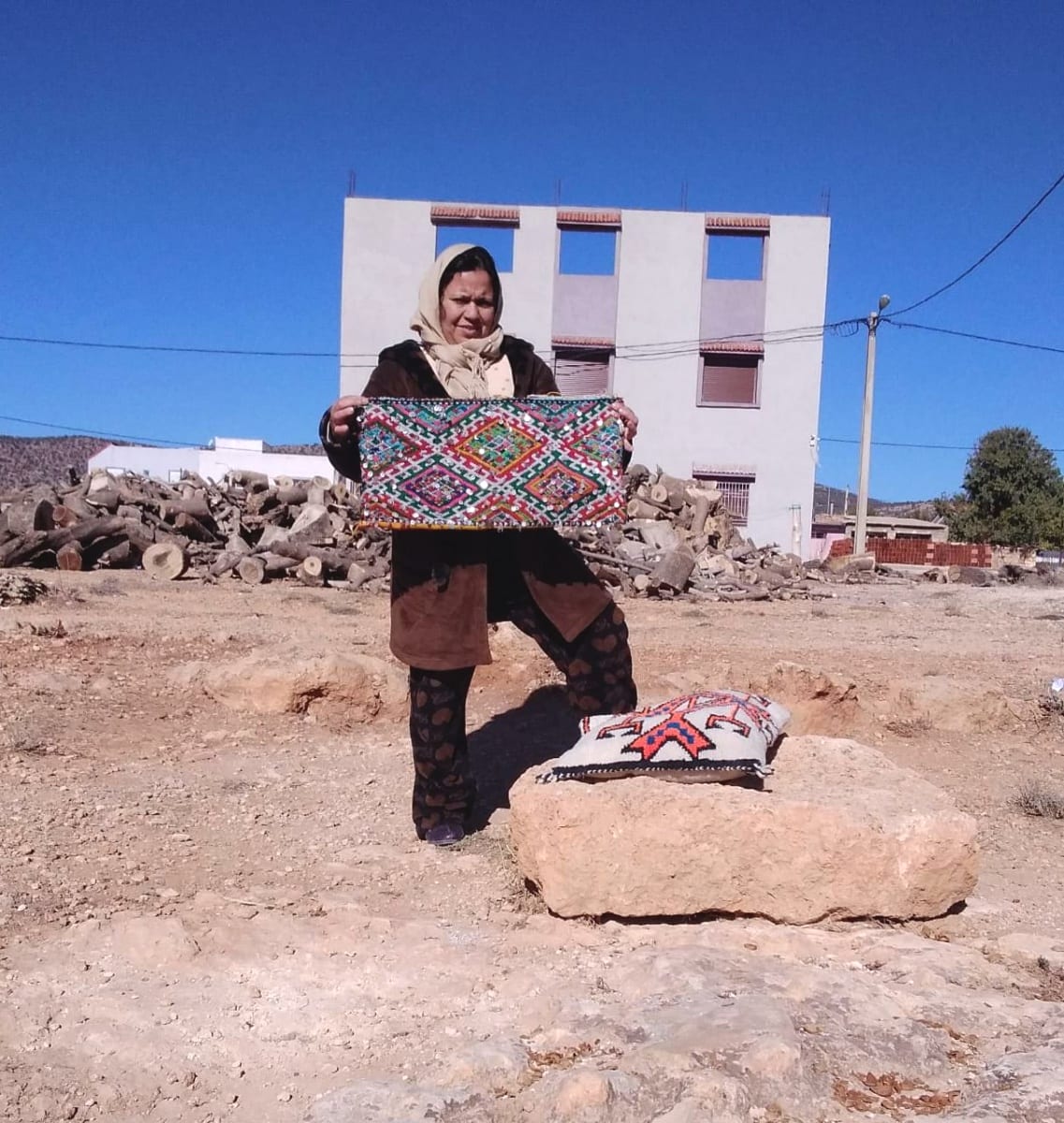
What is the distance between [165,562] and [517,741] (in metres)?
8.44

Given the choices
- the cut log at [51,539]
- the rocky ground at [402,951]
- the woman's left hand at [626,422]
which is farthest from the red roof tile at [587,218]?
the woman's left hand at [626,422]

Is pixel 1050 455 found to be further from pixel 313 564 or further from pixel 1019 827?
pixel 1019 827

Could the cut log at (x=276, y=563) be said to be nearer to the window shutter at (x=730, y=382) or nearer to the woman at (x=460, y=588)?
the woman at (x=460, y=588)

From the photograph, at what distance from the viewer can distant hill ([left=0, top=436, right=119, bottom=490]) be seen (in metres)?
40.0

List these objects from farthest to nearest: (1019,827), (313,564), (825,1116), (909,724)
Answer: (313,564) → (909,724) → (1019,827) → (825,1116)

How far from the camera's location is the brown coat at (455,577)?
317 cm

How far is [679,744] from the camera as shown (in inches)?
111

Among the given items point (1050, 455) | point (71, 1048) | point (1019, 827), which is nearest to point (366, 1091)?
point (71, 1048)

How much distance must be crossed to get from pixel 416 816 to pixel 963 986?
1.74 m

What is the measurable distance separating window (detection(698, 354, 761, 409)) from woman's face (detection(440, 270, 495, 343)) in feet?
63.2

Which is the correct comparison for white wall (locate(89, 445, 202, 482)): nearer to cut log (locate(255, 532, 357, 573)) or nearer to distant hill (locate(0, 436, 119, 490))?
distant hill (locate(0, 436, 119, 490))

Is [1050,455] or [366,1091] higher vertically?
[1050,455]

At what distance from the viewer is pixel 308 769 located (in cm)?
411

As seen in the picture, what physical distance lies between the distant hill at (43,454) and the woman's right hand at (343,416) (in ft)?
124
